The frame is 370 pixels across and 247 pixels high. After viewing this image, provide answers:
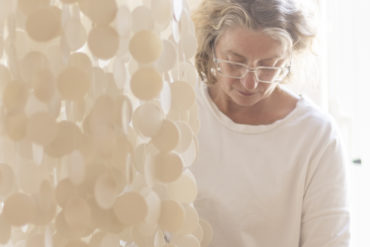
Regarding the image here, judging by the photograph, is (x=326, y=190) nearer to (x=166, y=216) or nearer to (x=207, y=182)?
(x=207, y=182)

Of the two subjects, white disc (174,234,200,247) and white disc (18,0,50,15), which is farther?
white disc (174,234,200,247)

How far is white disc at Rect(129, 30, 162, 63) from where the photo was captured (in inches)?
22.4

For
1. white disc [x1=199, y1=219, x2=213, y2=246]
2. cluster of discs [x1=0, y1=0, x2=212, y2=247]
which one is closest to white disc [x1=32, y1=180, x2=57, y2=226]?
cluster of discs [x1=0, y1=0, x2=212, y2=247]

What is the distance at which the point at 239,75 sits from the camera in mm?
1373

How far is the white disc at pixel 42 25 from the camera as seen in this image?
1.77ft

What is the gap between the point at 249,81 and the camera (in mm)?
1355

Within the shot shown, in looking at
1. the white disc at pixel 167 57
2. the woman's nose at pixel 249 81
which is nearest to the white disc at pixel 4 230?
the white disc at pixel 167 57

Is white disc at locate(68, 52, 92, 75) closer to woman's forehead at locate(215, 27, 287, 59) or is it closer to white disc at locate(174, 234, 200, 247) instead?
white disc at locate(174, 234, 200, 247)

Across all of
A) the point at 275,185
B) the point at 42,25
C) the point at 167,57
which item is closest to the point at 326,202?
the point at 275,185

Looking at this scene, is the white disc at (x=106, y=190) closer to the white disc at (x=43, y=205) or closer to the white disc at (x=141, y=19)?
the white disc at (x=43, y=205)

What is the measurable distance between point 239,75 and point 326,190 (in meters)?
0.36

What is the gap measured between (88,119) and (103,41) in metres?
0.08

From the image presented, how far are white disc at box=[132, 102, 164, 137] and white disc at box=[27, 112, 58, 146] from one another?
83 millimetres

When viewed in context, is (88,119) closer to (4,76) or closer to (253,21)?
(4,76)
